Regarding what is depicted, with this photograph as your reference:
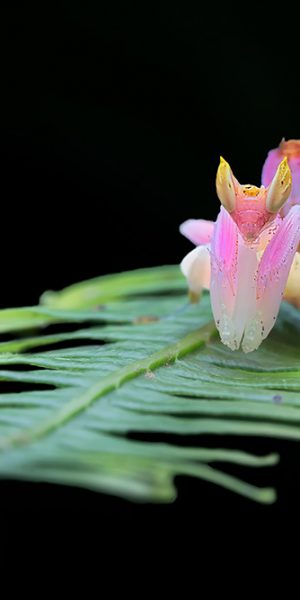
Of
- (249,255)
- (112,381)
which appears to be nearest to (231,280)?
(249,255)

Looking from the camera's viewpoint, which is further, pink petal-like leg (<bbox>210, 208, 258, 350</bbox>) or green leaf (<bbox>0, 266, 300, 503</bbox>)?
pink petal-like leg (<bbox>210, 208, 258, 350</bbox>)

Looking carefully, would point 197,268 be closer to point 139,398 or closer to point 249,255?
point 249,255

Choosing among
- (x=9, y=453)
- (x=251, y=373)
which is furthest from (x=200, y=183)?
(x=9, y=453)

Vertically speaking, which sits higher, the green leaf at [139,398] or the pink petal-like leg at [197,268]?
the pink petal-like leg at [197,268]

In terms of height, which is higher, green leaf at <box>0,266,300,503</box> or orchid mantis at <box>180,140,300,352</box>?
orchid mantis at <box>180,140,300,352</box>

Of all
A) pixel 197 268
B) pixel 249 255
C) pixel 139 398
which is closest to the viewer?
pixel 139 398
